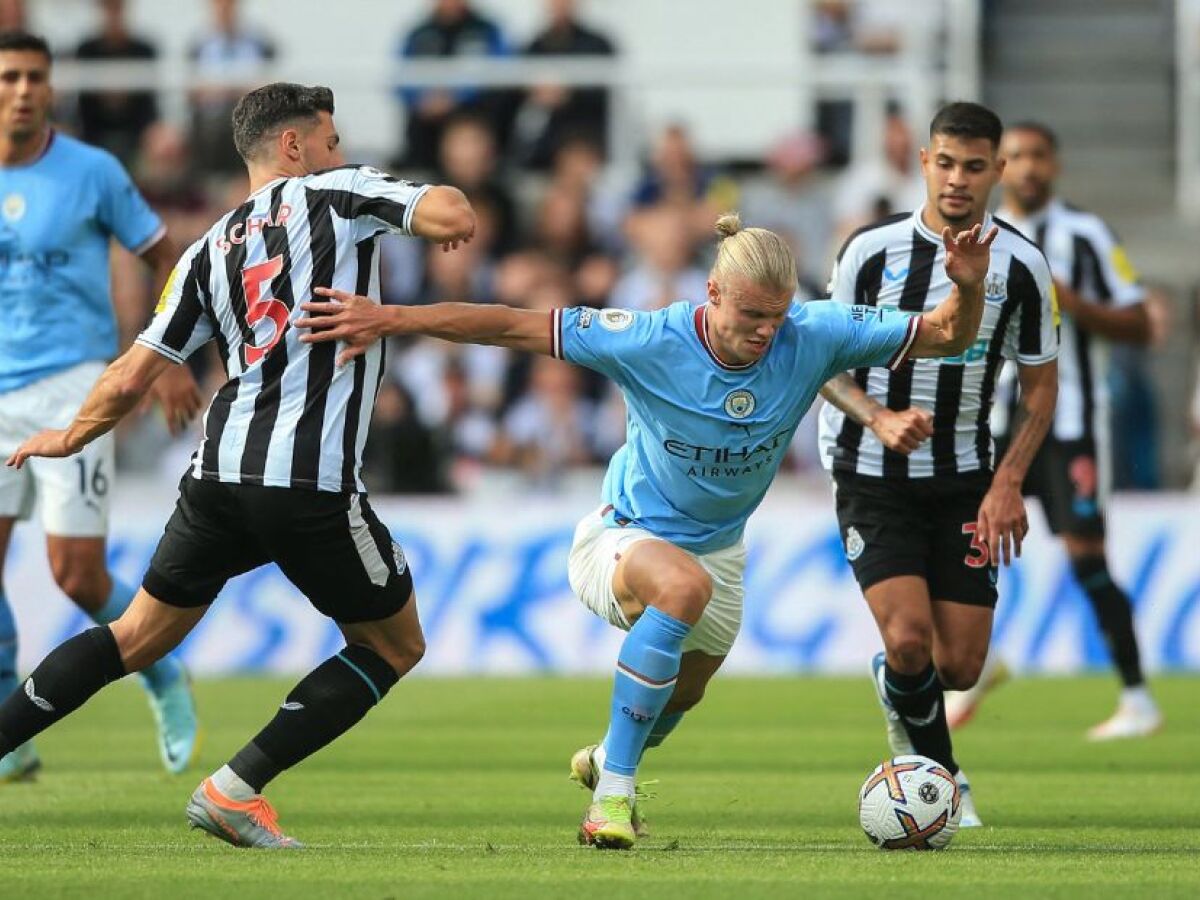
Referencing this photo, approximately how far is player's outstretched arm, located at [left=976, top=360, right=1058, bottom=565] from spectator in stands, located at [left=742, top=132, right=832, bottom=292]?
9.17 m

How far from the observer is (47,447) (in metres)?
6.67

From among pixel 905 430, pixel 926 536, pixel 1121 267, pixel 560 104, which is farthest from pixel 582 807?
pixel 560 104

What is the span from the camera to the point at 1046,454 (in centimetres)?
1117

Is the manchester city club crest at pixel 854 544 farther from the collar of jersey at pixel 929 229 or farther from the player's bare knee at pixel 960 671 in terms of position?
the collar of jersey at pixel 929 229

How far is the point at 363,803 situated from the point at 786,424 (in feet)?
7.72

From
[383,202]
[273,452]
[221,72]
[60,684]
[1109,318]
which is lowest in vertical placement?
[60,684]

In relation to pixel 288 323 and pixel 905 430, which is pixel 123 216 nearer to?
pixel 288 323

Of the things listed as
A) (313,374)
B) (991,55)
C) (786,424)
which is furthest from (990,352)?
(991,55)

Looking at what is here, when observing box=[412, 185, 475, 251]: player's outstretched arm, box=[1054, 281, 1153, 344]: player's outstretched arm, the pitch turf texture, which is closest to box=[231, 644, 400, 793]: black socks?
the pitch turf texture

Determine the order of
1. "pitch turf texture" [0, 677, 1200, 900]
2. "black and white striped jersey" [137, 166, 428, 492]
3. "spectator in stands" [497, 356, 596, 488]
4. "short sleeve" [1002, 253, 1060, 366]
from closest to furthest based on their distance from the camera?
1. "pitch turf texture" [0, 677, 1200, 900]
2. "black and white striped jersey" [137, 166, 428, 492]
3. "short sleeve" [1002, 253, 1060, 366]
4. "spectator in stands" [497, 356, 596, 488]

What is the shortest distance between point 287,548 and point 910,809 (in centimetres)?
201

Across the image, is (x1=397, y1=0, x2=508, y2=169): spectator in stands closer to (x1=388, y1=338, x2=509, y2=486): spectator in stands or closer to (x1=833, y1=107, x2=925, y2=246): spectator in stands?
(x1=388, y1=338, x2=509, y2=486): spectator in stands

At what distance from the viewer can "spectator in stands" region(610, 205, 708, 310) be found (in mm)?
16203

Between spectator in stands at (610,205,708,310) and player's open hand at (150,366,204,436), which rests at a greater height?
player's open hand at (150,366,204,436)
